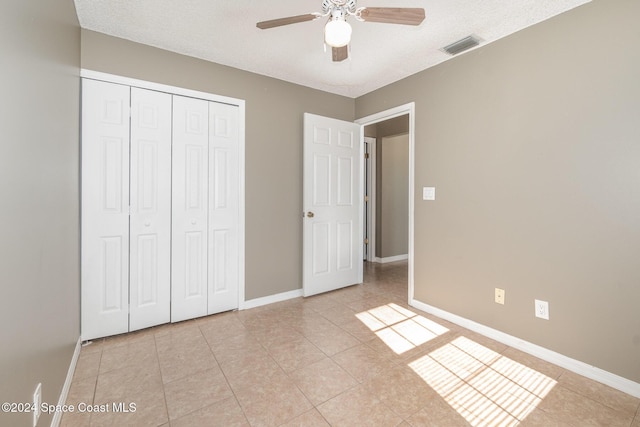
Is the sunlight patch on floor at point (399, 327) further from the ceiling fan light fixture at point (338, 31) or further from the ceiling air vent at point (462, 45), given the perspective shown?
the ceiling air vent at point (462, 45)

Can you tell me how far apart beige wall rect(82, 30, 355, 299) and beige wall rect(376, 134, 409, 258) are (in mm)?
2040

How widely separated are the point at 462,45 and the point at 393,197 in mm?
3070

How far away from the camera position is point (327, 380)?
1.81 meters

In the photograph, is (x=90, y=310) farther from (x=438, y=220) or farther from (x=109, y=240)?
(x=438, y=220)

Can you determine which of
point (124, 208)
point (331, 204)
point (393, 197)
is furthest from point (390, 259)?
point (124, 208)

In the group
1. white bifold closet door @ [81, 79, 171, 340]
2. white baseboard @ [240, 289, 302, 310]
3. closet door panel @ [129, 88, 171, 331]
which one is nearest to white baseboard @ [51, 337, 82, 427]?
white bifold closet door @ [81, 79, 171, 340]

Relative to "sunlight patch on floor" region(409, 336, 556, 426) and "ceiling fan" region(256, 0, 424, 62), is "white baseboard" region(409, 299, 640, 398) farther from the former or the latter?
"ceiling fan" region(256, 0, 424, 62)

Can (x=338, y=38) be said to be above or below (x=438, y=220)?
above

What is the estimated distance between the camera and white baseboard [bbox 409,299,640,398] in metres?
1.73

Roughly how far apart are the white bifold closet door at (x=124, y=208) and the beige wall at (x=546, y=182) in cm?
262

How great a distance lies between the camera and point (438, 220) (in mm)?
2807

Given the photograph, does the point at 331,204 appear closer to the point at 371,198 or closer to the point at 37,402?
the point at 371,198

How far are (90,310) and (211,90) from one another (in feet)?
7.33

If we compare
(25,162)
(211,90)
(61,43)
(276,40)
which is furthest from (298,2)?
(25,162)
